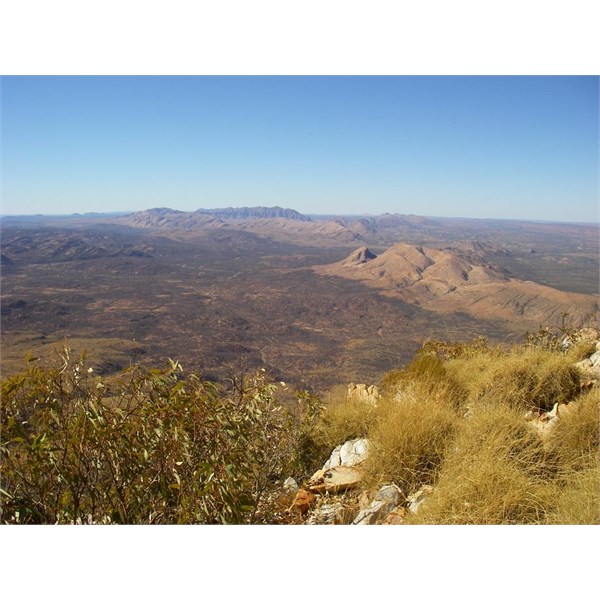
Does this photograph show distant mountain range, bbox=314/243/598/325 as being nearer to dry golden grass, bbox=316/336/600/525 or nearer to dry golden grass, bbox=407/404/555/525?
dry golden grass, bbox=316/336/600/525

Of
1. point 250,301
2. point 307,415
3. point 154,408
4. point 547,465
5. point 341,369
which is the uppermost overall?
point 154,408

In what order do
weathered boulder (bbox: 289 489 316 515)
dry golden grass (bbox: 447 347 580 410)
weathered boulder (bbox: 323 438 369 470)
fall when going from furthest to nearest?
dry golden grass (bbox: 447 347 580 410), weathered boulder (bbox: 323 438 369 470), weathered boulder (bbox: 289 489 316 515)

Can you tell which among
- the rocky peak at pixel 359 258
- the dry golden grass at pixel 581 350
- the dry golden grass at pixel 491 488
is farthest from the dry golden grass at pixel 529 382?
the rocky peak at pixel 359 258

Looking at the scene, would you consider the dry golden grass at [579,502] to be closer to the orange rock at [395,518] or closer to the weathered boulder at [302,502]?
the orange rock at [395,518]

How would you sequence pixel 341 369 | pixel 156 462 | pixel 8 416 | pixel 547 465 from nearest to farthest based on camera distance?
1. pixel 8 416
2. pixel 156 462
3. pixel 547 465
4. pixel 341 369

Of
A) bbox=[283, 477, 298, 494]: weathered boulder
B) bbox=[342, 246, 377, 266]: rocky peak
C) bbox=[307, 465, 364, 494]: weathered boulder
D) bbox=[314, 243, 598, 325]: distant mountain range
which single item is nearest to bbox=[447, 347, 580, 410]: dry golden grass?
bbox=[307, 465, 364, 494]: weathered boulder

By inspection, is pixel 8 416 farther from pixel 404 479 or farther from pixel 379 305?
pixel 379 305

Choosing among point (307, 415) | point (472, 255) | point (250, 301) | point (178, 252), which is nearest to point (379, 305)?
point (250, 301)
